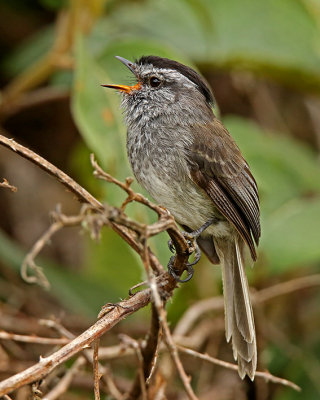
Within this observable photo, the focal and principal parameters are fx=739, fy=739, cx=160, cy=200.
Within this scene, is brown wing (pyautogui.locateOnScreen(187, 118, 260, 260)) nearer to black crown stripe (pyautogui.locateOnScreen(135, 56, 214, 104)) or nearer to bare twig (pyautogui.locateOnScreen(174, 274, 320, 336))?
black crown stripe (pyautogui.locateOnScreen(135, 56, 214, 104))

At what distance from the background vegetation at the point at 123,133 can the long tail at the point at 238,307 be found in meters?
0.35

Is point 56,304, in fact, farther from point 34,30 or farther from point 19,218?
point 34,30

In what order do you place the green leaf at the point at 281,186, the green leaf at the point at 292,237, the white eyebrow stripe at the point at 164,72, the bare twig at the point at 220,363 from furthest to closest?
1. the green leaf at the point at 281,186
2. the green leaf at the point at 292,237
3. the white eyebrow stripe at the point at 164,72
4. the bare twig at the point at 220,363

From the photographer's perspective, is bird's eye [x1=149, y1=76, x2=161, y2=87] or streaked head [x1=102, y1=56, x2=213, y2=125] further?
bird's eye [x1=149, y1=76, x2=161, y2=87]

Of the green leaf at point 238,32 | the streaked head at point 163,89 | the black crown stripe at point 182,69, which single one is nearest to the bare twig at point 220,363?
the streaked head at point 163,89

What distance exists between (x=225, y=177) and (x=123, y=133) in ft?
1.83

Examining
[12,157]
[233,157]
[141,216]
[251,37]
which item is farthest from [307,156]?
[12,157]

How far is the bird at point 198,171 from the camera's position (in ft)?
9.53

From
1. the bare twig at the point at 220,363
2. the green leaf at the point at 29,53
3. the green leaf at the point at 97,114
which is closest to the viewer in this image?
the bare twig at the point at 220,363

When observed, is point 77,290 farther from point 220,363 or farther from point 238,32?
point 220,363

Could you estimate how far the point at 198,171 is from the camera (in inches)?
116

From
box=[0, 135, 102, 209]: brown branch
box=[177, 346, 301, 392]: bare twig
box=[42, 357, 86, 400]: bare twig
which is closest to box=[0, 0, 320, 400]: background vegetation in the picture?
box=[42, 357, 86, 400]: bare twig

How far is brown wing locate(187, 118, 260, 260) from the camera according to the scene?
2.95 metres

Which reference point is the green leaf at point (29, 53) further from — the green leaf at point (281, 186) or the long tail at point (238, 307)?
the long tail at point (238, 307)
